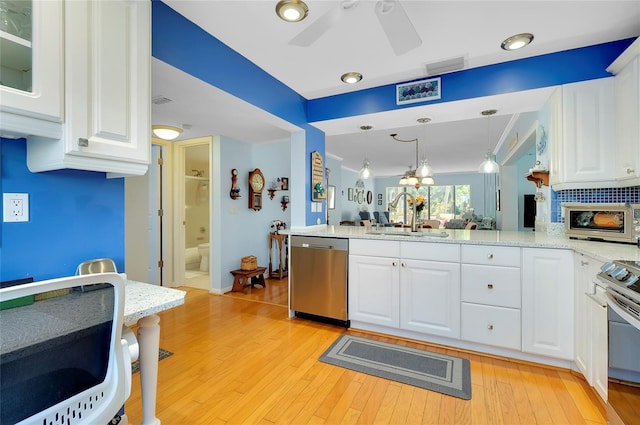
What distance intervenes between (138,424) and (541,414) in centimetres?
217

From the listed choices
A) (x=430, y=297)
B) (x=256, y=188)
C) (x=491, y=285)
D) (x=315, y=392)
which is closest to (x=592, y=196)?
(x=491, y=285)

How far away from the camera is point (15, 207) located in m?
1.15

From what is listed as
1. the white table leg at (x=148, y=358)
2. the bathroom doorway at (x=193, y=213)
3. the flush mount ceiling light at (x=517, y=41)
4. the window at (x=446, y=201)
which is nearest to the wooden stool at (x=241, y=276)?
the bathroom doorway at (x=193, y=213)

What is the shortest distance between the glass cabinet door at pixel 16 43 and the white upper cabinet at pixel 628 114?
3.01 m

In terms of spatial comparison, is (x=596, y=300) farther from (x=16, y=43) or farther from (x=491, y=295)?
(x=16, y=43)

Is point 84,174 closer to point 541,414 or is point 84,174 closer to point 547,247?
point 541,414

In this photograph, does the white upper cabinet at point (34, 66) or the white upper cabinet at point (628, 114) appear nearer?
the white upper cabinet at point (34, 66)

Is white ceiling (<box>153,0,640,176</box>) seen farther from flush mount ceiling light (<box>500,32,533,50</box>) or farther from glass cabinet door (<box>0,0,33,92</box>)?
glass cabinet door (<box>0,0,33,92</box>)

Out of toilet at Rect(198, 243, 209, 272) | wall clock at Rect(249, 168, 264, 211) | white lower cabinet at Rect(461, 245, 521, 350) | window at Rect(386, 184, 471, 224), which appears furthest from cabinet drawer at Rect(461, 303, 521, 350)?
window at Rect(386, 184, 471, 224)

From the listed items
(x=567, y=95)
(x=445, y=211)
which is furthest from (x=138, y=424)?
(x=445, y=211)

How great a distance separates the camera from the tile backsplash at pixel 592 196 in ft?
7.05

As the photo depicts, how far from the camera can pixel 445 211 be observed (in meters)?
11.4

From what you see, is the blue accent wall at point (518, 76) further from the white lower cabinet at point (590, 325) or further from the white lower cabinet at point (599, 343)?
the white lower cabinet at point (599, 343)

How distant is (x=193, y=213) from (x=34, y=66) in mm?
5167
